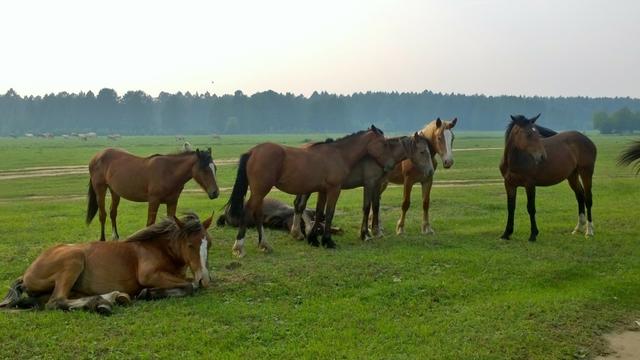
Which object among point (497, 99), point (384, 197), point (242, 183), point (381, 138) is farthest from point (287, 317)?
point (497, 99)

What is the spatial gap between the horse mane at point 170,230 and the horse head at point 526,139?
7.00 m

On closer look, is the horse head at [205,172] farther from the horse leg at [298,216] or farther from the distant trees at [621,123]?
the distant trees at [621,123]

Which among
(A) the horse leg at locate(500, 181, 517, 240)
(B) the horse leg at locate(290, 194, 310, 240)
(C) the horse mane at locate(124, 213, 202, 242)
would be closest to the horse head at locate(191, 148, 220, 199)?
(B) the horse leg at locate(290, 194, 310, 240)

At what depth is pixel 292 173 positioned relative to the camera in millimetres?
10414

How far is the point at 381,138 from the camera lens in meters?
11.5

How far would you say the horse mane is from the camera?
22.9 feet

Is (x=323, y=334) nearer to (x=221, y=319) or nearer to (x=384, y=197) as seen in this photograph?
(x=221, y=319)

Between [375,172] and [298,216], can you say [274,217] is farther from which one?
[375,172]

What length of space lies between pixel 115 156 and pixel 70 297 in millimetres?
4981

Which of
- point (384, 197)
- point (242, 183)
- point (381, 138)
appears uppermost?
point (381, 138)

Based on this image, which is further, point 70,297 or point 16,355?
point 70,297

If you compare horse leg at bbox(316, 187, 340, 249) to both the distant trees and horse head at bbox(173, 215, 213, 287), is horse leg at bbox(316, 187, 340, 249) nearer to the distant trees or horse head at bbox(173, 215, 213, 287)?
horse head at bbox(173, 215, 213, 287)

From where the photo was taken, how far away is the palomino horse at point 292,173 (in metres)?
10.2

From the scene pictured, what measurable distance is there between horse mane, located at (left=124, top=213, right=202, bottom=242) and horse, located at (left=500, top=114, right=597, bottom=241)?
6714 mm
